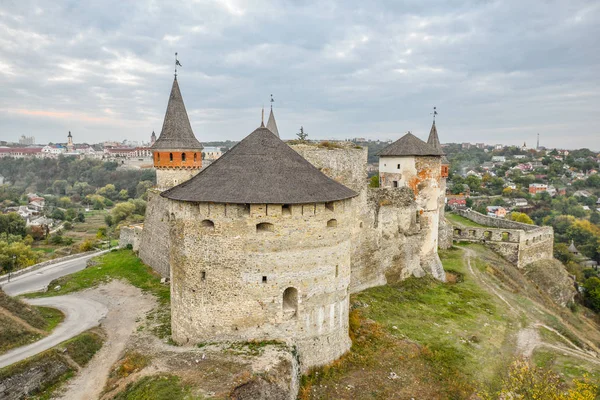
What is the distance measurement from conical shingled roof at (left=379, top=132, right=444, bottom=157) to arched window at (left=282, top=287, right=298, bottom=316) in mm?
15193

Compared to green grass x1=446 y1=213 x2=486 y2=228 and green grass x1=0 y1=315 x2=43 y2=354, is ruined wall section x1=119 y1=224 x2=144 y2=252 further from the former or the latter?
green grass x1=446 y1=213 x2=486 y2=228

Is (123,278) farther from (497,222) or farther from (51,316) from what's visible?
(497,222)

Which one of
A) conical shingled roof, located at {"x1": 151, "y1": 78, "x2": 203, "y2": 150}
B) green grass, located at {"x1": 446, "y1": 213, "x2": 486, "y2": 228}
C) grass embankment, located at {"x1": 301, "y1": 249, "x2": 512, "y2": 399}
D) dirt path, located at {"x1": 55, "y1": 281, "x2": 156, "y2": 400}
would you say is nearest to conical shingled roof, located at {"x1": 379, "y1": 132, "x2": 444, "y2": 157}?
grass embankment, located at {"x1": 301, "y1": 249, "x2": 512, "y2": 399}

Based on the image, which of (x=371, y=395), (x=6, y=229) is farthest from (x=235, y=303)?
(x=6, y=229)

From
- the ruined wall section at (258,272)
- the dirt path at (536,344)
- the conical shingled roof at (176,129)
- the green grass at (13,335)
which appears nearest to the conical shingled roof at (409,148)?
the dirt path at (536,344)

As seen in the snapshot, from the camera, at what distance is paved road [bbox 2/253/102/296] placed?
2763 cm

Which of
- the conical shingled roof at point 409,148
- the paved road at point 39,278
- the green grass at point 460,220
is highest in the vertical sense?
the conical shingled roof at point 409,148

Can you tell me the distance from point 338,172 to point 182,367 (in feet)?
38.3

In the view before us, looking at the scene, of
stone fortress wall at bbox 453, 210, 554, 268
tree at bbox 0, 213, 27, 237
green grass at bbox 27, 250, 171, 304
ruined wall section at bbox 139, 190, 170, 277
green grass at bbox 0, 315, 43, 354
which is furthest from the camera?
tree at bbox 0, 213, 27, 237

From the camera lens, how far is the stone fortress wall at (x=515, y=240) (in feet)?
118

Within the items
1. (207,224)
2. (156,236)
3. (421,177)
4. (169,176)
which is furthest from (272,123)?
(207,224)

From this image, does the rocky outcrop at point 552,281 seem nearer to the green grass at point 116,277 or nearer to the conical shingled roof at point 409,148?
the conical shingled roof at point 409,148

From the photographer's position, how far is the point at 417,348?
16.7 metres

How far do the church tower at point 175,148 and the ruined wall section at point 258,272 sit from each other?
1797cm
